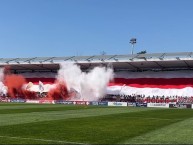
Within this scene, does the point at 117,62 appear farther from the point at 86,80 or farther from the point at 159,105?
the point at 159,105

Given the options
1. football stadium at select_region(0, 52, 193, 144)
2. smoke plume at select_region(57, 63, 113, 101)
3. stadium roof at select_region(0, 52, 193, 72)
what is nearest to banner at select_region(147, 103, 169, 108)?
football stadium at select_region(0, 52, 193, 144)

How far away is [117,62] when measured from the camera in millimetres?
75562

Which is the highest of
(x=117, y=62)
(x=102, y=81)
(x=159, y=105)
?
(x=117, y=62)

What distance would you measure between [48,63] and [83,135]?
214 feet

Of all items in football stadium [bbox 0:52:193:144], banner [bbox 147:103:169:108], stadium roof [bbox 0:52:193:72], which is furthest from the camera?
stadium roof [bbox 0:52:193:72]

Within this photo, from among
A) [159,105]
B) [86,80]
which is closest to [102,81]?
[86,80]

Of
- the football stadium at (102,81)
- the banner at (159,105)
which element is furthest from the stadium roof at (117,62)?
the banner at (159,105)

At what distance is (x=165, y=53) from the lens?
77750 millimetres

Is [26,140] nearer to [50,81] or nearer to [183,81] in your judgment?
[183,81]

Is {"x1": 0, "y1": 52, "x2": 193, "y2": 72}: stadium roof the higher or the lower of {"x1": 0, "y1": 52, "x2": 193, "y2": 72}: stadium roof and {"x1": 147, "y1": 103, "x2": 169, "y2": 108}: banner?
the higher

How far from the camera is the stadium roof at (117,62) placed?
71.7 metres

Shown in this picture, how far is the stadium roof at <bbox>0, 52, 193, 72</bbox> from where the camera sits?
71688 mm

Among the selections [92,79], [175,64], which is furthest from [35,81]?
[175,64]

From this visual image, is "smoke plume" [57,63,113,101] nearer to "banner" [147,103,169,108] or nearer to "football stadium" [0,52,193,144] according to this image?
"football stadium" [0,52,193,144]
